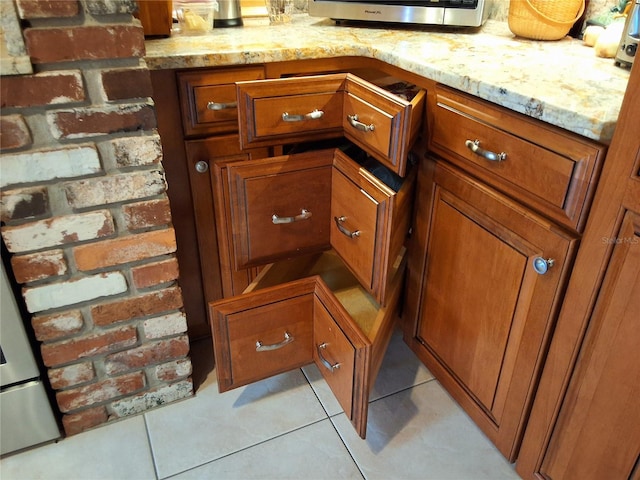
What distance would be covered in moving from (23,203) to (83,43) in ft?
1.06

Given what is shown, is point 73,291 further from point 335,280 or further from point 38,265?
point 335,280

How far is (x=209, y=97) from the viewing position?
1.19 metres

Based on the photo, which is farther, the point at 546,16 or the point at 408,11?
the point at 408,11

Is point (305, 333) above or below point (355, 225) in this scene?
below

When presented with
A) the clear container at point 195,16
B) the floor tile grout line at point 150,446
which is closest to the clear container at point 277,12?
the clear container at point 195,16

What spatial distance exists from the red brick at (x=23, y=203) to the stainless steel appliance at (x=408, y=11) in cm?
89

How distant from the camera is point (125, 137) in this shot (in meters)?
1.04

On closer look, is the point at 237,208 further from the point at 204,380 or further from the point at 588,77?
the point at 588,77

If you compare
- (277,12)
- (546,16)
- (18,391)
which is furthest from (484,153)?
(18,391)

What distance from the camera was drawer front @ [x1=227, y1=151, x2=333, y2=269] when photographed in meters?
1.20

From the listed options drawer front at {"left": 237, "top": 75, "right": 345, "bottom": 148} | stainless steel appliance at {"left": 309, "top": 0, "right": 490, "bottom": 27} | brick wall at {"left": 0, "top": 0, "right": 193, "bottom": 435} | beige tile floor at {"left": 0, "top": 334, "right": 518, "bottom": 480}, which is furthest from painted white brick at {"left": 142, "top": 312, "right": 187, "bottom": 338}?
stainless steel appliance at {"left": 309, "top": 0, "right": 490, "bottom": 27}

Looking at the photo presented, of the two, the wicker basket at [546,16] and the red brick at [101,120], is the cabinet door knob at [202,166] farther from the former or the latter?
the wicker basket at [546,16]

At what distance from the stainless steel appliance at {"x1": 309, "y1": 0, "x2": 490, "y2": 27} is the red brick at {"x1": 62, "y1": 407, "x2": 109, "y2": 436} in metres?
1.20

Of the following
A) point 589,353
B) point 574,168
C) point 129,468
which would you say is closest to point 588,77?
point 574,168
